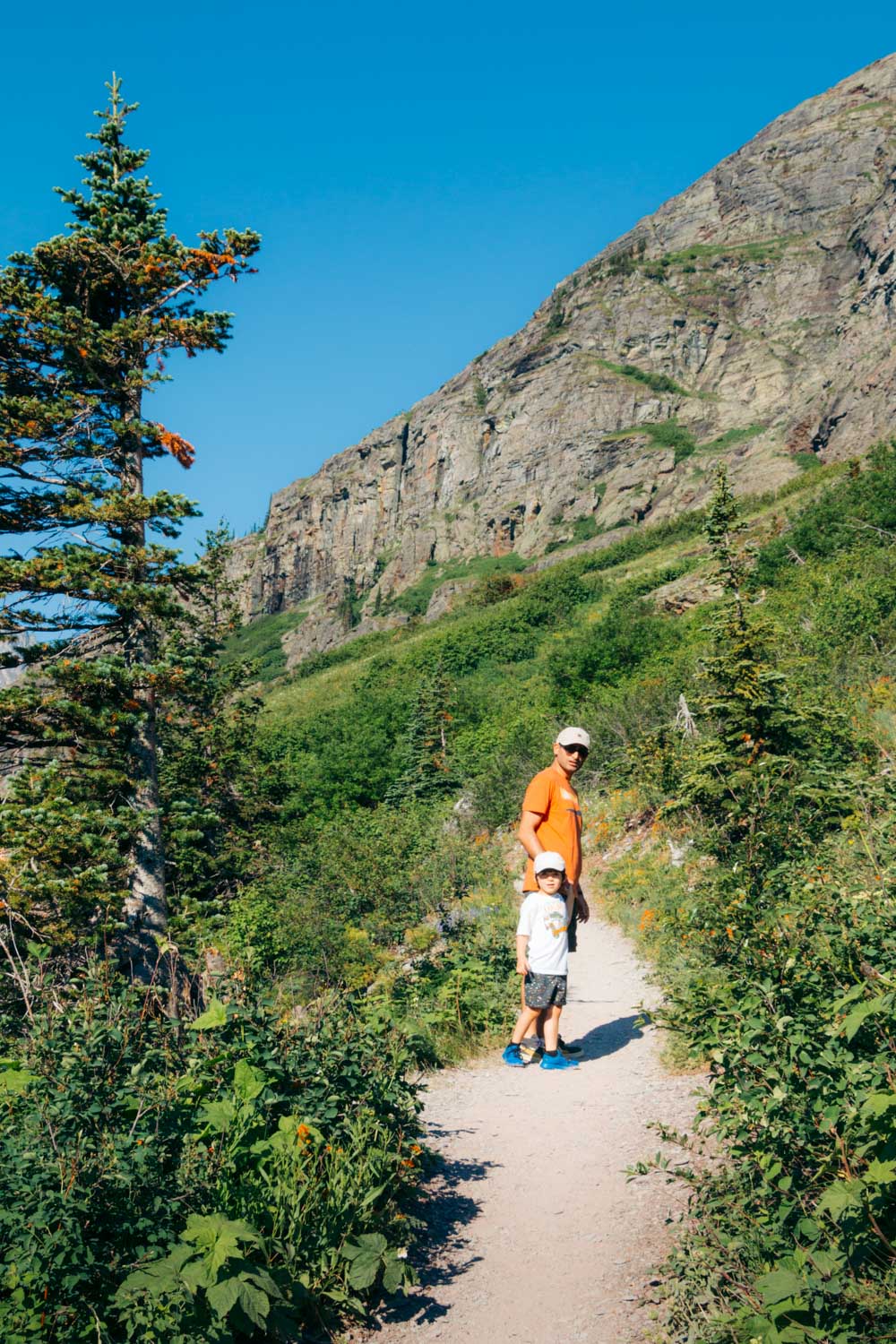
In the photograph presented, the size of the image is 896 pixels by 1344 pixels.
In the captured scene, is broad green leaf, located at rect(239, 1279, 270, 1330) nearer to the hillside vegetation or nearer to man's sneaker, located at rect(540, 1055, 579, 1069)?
the hillside vegetation

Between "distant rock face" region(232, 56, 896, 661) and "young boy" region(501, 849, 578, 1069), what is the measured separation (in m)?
73.3

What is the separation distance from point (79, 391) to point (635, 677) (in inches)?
579

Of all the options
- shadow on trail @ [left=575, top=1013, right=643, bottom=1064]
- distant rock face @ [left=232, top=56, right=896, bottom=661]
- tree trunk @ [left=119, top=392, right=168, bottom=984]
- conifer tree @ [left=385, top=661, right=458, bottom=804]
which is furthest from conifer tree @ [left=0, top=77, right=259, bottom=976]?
distant rock face @ [left=232, top=56, right=896, bottom=661]

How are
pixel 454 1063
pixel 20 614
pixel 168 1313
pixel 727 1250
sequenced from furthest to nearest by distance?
pixel 20 614 → pixel 454 1063 → pixel 727 1250 → pixel 168 1313

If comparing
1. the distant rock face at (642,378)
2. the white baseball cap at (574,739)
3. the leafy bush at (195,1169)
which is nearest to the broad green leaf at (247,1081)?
the leafy bush at (195,1169)

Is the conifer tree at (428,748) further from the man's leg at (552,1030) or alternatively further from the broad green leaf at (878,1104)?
the broad green leaf at (878,1104)

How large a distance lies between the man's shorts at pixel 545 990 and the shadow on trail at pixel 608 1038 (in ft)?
2.28

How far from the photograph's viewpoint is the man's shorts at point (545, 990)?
522cm

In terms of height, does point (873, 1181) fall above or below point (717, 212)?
below

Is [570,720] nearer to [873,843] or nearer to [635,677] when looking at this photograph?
[635,677]

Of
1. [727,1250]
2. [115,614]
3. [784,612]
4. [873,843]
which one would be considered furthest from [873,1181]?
[784,612]

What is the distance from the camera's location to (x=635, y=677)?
21.5 metres

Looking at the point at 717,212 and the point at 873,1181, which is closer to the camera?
the point at 873,1181

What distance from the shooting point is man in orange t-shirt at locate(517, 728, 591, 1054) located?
5.34 meters
